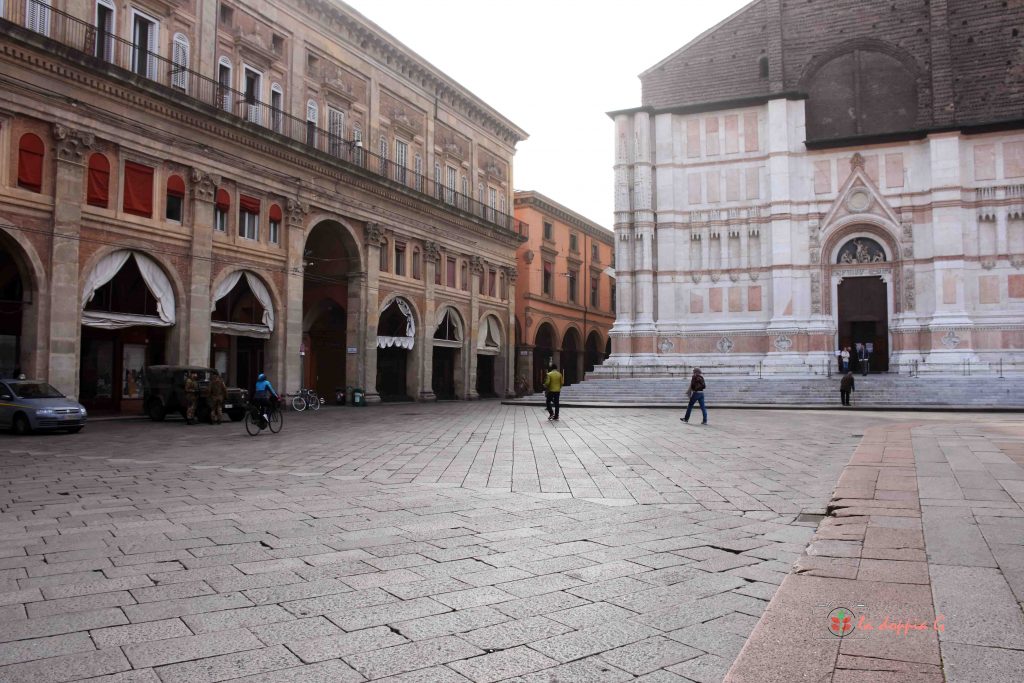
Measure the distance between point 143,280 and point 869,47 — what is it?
98.8 feet

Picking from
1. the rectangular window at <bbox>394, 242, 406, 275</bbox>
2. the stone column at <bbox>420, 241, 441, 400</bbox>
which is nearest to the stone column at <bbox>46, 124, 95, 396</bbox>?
the rectangular window at <bbox>394, 242, 406, 275</bbox>

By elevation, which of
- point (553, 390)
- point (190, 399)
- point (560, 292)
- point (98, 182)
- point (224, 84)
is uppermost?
point (224, 84)

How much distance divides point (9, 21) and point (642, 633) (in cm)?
2097

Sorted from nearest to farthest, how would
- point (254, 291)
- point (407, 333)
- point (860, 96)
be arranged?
point (254, 291), point (860, 96), point (407, 333)

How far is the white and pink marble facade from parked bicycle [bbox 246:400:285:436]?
19.9m

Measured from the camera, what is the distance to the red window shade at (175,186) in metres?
22.2

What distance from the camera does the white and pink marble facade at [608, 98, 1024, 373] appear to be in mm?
29562

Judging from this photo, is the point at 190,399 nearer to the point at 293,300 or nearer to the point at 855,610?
the point at 293,300

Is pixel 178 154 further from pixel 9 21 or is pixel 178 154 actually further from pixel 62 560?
pixel 62 560

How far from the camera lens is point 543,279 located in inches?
1844

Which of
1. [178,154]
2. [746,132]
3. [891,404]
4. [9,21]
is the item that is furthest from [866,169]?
[9,21]

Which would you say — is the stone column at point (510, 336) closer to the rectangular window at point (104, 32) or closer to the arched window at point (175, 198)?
the arched window at point (175, 198)

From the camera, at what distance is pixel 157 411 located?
20.7 meters

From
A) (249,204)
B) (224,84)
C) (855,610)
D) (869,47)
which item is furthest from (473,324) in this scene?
(855,610)
